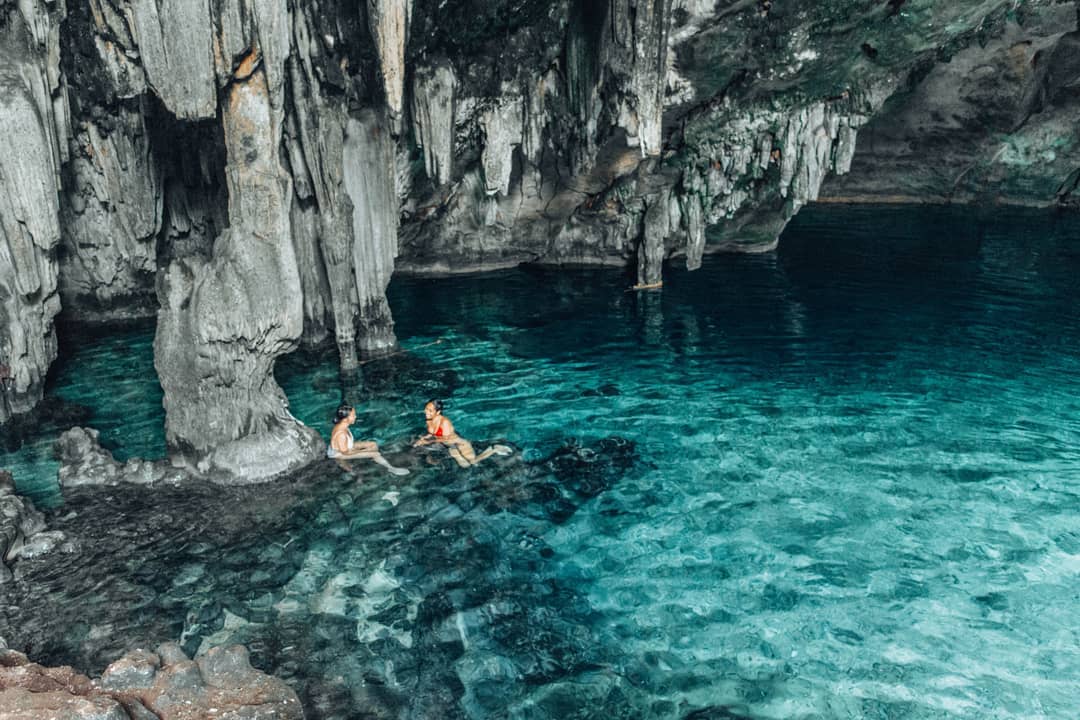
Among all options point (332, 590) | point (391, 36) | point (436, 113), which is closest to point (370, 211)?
point (436, 113)

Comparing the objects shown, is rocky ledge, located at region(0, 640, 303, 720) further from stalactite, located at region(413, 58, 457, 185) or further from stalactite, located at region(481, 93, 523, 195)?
stalactite, located at region(481, 93, 523, 195)

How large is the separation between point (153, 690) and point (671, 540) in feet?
20.5

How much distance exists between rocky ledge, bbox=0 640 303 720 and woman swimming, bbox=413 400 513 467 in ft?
18.3

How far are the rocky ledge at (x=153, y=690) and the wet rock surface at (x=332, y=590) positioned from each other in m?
0.03

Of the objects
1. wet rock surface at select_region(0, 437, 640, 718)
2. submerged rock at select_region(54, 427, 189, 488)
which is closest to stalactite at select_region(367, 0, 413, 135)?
wet rock surface at select_region(0, 437, 640, 718)

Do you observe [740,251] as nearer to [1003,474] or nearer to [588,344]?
[588,344]

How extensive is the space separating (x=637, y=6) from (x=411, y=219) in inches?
408

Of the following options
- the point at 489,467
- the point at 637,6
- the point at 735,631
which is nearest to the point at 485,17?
the point at 637,6

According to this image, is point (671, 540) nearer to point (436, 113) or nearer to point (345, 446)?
point (345, 446)

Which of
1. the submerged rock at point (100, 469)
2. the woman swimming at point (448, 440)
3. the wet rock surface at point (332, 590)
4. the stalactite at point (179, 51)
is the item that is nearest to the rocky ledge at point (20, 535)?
the wet rock surface at point (332, 590)

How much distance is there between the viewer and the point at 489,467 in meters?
12.5

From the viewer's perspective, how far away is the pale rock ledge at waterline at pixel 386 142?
11953 millimetres

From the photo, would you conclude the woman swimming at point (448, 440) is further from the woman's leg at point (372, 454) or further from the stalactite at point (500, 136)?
the stalactite at point (500, 136)

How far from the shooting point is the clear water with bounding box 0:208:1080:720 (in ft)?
26.0
